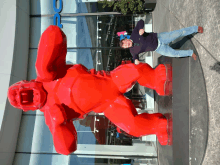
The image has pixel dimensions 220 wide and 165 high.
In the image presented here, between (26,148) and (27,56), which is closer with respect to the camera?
(26,148)

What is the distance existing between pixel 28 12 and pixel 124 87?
5.89m

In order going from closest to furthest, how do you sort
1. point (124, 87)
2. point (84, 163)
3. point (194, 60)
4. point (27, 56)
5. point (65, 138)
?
point (65, 138), point (194, 60), point (124, 87), point (84, 163), point (27, 56)

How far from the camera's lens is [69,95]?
2.31m

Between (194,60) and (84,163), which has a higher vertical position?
(194,60)

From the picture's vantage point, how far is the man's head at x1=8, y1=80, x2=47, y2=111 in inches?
87.4

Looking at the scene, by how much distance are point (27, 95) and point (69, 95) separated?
0.56 metres

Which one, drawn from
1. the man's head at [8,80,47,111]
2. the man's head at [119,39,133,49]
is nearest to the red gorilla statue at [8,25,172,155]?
the man's head at [8,80,47,111]

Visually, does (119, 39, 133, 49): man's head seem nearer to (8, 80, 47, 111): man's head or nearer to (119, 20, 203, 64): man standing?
(119, 20, 203, 64): man standing

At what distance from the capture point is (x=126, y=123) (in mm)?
2496

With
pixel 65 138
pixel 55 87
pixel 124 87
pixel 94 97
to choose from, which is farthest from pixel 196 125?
pixel 55 87

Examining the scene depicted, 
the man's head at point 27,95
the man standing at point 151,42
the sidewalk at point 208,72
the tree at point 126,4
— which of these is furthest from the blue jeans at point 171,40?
the tree at point 126,4

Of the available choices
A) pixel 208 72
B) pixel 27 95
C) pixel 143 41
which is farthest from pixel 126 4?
pixel 27 95

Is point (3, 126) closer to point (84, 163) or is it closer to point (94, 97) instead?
point (84, 163)

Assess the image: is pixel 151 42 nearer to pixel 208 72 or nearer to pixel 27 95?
pixel 208 72
